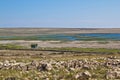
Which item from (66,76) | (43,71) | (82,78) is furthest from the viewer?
(43,71)

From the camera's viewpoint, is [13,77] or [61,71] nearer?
[13,77]

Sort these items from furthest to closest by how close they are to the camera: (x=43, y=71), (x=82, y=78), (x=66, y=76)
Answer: (x=43, y=71) < (x=66, y=76) < (x=82, y=78)

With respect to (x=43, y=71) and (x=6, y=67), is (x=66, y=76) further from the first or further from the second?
(x=6, y=67)

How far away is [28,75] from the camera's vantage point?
66.5 feet

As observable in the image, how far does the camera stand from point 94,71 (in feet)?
70.9

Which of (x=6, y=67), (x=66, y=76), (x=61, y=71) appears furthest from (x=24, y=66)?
(x=66, y=76)

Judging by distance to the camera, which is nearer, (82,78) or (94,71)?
(82,78)

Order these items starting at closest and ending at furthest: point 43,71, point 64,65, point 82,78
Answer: point 82,78
point 43,71
point 64,65

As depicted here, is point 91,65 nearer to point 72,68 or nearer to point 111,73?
point 72,68

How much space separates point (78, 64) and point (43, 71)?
3118 millimetres

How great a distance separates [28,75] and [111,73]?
16.0 feet

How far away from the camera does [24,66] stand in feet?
77.0

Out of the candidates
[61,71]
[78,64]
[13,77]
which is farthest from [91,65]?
[13,77]

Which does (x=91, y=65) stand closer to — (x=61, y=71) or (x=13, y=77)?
(x=61, y=71)
